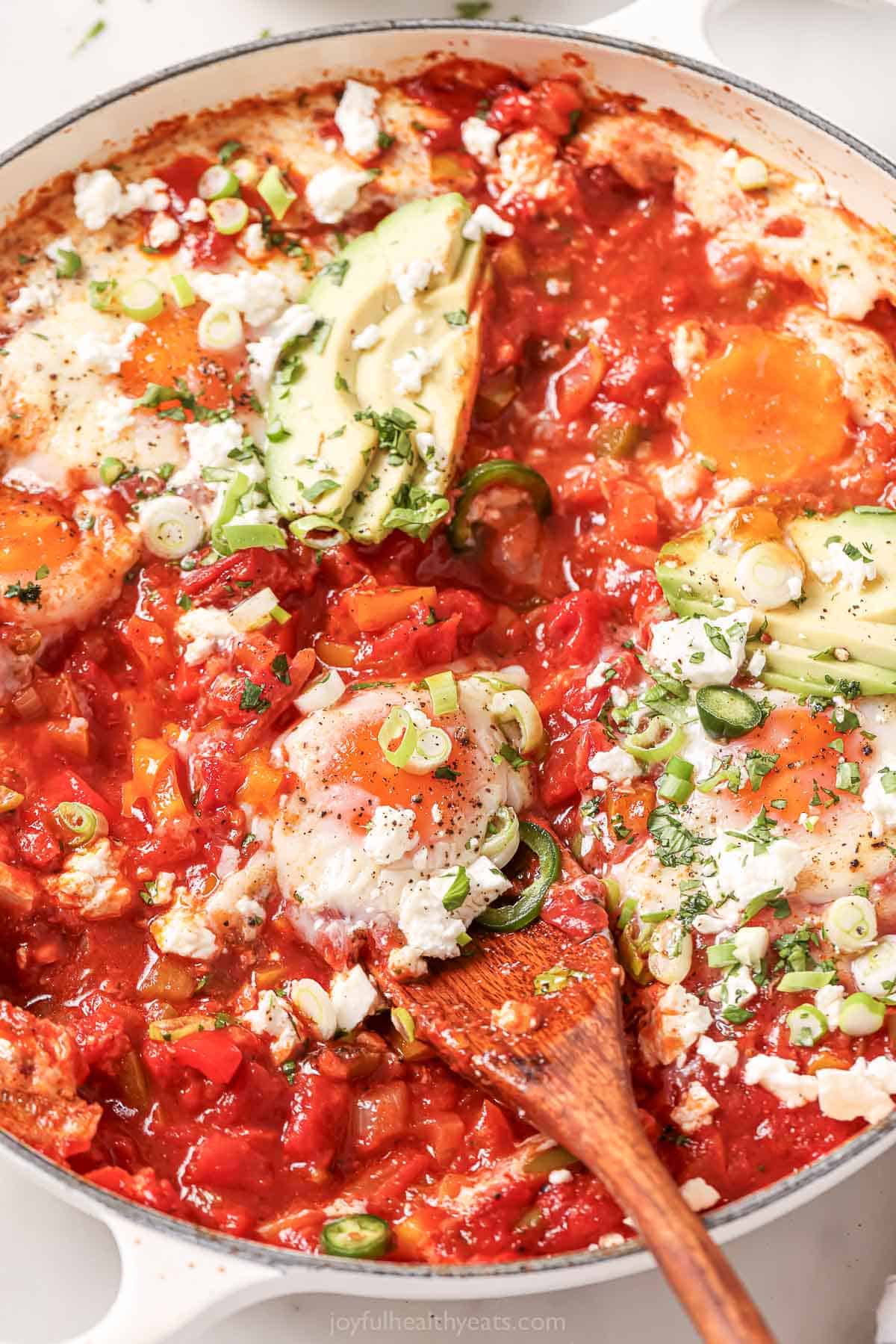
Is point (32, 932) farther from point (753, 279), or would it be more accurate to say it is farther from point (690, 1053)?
point (753, 279)

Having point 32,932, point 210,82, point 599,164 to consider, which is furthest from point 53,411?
point 599,164

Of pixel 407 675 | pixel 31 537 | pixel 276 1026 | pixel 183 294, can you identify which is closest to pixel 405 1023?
pixel 276 1026

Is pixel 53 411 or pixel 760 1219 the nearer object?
pixel 760 1219

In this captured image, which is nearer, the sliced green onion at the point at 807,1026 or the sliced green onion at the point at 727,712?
the sliced green onion at the point at 807,1026

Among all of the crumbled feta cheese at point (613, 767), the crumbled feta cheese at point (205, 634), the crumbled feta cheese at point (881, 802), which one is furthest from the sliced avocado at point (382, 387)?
the crumbled feta cheese at point (881, 802)

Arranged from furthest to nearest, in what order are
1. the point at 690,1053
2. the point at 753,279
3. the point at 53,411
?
the point at 753,279, the point at 53,411, the point at 690,1053

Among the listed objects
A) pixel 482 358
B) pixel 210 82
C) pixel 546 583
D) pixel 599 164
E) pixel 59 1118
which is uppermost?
pixel 210 82

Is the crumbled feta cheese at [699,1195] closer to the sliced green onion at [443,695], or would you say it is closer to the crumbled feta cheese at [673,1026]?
the crumbled feta cheese at [673,1026]
